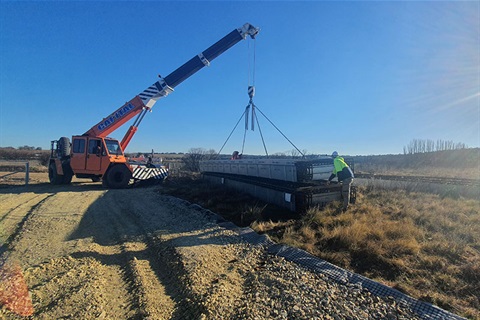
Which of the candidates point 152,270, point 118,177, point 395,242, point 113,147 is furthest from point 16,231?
point 113,147

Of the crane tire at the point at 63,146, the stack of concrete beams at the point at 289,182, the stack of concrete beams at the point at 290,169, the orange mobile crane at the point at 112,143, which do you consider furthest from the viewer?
the crane tire at the point at 63,146

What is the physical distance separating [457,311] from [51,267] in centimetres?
580

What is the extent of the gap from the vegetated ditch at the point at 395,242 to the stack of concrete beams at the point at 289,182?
1.09ft

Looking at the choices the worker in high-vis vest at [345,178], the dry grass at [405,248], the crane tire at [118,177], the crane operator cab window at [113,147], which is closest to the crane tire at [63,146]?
the crane operator cab window at [113,147]

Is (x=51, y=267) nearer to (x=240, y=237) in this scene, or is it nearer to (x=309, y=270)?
(x=240, y=237)

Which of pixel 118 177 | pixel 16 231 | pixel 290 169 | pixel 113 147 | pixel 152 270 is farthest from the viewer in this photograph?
pixel 113 147

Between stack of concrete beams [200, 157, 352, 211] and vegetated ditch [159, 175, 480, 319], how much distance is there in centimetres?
33

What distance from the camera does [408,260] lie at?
17.5 feet

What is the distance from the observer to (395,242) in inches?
233

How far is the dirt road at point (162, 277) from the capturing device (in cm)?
341

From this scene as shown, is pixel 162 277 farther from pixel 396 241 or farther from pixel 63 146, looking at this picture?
pixel 63 146

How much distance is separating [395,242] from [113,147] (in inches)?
552

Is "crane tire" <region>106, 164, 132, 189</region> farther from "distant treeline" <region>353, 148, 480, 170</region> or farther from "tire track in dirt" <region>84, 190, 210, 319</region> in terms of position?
"distant treeline" <region>353, 148, 480, 170</region>

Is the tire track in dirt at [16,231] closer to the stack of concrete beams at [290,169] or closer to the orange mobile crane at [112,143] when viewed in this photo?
the orange mobile crane at [112,143]
